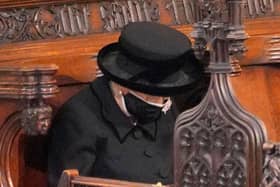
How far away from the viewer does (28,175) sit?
307 cm

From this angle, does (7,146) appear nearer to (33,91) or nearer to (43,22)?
(33,91)

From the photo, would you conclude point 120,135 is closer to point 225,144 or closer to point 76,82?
point 76,82

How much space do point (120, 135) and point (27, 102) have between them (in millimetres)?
232

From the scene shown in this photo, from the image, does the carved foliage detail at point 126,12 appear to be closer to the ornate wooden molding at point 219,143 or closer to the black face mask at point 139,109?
the black face mask at point 139,109

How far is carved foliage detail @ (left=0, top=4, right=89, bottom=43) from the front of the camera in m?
3.07

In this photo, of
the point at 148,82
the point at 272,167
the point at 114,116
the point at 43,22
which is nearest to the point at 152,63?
the point at 148,82

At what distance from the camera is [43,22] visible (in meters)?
3.12

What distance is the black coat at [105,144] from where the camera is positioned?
2914 millimetres

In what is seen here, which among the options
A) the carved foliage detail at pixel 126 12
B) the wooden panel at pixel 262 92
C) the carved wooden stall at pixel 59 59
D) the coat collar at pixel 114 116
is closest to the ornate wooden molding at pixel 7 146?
the carved wooden stall at pixel 59 59

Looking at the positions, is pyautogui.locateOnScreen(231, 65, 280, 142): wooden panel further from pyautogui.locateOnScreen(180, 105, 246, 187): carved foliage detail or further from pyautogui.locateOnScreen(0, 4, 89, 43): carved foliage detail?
pyautogui.locateOnScreen(180, 105, 246, 187): carved foliage detail

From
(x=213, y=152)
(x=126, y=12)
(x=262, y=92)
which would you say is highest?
(x=126, y=12)

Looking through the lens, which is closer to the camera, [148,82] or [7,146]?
[148,82]

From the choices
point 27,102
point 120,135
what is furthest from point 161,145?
point 27,102

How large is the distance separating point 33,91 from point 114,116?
0.67 feet
